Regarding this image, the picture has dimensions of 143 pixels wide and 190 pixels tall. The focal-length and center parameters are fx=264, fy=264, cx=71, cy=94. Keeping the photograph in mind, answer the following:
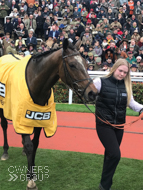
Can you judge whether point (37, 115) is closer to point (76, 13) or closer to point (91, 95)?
point (91, 95)

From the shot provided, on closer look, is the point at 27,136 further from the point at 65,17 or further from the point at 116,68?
the point at 65,17

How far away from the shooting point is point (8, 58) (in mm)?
4973

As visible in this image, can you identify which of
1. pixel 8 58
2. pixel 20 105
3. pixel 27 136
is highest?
pixel 8 58

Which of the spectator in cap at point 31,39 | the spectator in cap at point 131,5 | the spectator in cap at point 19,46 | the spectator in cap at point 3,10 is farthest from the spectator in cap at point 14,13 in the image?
the spectator in cap at point 131,5

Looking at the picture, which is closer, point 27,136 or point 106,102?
point 106,102

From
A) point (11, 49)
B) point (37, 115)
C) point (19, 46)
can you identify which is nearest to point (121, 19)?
point (19, 46)

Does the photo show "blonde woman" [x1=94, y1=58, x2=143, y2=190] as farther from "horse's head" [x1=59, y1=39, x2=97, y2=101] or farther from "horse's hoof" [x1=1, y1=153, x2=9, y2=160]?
"horse's hoof" [x1=1, y1=153, x2=9, y2=160]

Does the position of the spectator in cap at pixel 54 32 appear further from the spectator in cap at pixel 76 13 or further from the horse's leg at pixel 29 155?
the horse's leg at pixel 29 155

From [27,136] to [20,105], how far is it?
18.3 inches

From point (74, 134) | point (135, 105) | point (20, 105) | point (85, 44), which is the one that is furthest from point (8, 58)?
point (85, 44)

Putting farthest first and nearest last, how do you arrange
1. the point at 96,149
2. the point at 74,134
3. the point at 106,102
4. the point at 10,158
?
the point at 74,134, the point at 96,149, the point at 10,158, the point at 106,102

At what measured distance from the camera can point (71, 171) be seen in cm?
420

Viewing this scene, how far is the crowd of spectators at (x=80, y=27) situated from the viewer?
1167 cm

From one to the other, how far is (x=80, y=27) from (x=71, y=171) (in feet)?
34.0
